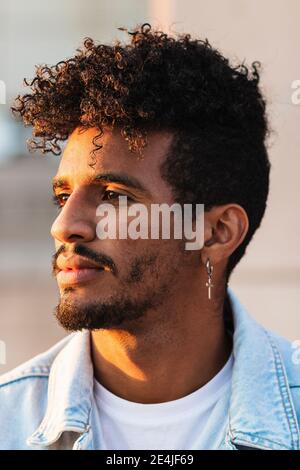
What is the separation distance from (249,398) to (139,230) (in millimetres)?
724

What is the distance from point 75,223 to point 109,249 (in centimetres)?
15

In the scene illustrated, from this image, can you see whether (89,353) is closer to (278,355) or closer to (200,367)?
(200,367)

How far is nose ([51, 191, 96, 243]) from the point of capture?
10.4 feet

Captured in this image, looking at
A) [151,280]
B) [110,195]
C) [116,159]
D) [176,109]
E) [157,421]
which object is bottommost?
[157,421]

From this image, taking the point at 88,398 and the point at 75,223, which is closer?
the point at 75,223

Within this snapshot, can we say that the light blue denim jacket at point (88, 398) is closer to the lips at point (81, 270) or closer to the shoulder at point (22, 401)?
the shoulder at point (22, 401)

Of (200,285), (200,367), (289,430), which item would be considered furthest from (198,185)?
(289,430)

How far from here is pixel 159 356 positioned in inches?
131

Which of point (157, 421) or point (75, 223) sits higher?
point (75, 223)

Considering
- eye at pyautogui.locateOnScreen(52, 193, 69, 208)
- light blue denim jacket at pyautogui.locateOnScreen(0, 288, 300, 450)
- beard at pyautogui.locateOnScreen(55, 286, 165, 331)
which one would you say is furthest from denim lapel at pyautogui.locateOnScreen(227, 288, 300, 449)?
eye at pyautogui.locateOnScreen(52, 193, 69, 208)

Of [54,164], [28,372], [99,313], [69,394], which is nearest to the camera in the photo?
[99,313]

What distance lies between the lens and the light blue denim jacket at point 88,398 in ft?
10.4

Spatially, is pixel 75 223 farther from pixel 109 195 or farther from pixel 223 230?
pixel 223 230

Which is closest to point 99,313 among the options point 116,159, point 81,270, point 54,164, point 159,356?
point 81,270
